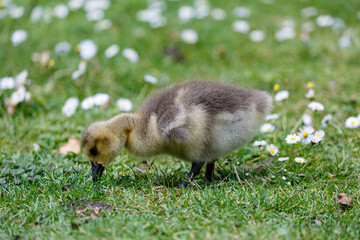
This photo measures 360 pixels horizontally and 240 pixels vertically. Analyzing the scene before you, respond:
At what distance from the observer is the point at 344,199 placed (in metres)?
3.59

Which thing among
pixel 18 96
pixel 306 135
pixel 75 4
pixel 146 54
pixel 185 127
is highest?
pixel 185 127

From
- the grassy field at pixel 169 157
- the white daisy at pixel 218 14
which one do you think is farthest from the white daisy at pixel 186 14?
the white daisy at pixel 218 14

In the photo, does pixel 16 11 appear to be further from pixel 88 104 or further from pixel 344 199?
pixel 344 199

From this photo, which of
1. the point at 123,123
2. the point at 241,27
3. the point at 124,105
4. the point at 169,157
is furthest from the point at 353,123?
the point at 241,27

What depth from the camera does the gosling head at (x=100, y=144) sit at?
156 inches

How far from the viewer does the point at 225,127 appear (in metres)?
3.97

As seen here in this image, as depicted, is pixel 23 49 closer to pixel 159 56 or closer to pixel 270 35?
pixel 159 56

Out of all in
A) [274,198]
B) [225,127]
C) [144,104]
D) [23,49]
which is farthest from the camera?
[23,49]

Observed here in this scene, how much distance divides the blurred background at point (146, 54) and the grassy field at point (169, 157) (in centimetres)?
3

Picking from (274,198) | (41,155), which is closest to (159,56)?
(41,155)

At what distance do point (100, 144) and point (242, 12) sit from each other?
18.2ft

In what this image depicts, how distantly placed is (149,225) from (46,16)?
6.23 metres

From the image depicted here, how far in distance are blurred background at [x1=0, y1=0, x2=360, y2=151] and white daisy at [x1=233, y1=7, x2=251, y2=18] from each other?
0.06 feet

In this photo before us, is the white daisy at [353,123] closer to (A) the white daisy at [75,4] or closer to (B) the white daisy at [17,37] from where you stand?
(B) the white daisy at [17,37]
